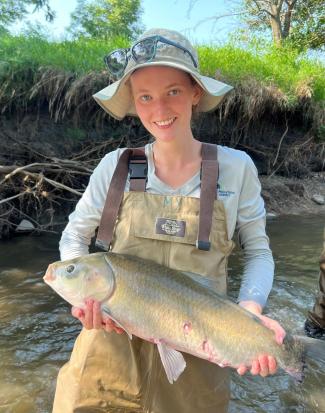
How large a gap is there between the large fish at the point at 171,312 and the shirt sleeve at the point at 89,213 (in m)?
0.27

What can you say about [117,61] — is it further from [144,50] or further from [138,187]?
[138,187]

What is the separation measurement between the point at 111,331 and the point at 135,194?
2.10 feet

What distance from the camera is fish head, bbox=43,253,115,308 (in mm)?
1729

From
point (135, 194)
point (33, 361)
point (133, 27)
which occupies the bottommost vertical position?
point (33, 361)

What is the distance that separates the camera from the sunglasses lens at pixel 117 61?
209 centimetres

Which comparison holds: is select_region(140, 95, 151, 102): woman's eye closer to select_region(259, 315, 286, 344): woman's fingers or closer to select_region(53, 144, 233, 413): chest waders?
select_region(53, 144, 233, 413): chest waders

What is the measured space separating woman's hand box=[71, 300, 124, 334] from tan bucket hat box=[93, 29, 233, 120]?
1.01 m

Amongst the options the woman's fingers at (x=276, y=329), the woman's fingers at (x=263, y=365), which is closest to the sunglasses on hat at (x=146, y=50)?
the woman's fingers at (x=276, y=329)

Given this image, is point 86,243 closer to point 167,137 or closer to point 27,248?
point 167,137

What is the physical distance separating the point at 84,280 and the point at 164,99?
34.9 inches

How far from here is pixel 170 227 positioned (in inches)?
74.7

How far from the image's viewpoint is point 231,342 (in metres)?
1.67

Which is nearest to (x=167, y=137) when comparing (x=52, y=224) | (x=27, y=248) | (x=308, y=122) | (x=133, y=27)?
(x=27, y=248)

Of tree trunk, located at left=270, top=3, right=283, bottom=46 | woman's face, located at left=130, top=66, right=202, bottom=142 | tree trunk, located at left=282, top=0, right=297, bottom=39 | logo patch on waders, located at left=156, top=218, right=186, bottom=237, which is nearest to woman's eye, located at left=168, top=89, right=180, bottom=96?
woman's face, located at left=130, top=66, right=202, bottom=142
